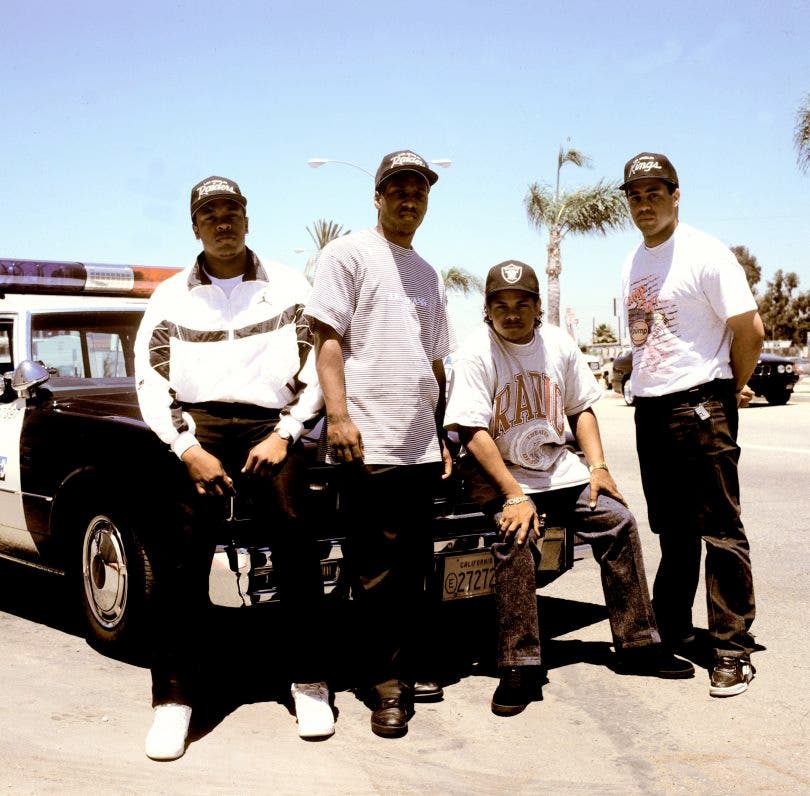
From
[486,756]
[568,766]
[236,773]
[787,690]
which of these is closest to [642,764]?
[568,766]

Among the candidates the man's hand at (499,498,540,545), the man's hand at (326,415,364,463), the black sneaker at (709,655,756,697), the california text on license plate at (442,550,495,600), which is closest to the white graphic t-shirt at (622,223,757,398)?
the man's hand at (499,498,540,545)

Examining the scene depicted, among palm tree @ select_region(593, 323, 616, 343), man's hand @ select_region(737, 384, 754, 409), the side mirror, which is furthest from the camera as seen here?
palm tree @ select_region(593, 323, 616, 343)

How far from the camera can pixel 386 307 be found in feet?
12.1

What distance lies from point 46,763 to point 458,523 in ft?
5.92

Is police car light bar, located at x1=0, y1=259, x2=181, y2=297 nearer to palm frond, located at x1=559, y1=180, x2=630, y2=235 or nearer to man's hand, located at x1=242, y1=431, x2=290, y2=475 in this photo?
man's hand, located at x1=242, y1=431, x2=290, y2=475

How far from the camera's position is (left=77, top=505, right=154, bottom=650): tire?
13.3 feet

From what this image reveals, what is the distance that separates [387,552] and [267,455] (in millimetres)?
582

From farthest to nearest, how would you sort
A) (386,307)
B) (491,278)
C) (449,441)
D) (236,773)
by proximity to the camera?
(449,441), (491,278), (386,307), (236,773)

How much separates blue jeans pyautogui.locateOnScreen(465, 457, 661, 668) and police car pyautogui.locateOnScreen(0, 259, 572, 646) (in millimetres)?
186

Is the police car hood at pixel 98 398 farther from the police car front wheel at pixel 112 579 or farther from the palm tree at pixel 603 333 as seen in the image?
the palm tree at pixel 603 333

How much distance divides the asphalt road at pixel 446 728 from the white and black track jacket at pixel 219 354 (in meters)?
0.86

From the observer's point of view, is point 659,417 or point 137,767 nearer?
point 137,767

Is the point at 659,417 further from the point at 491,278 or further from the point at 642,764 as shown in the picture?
the point at 642,764

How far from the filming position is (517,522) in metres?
3.78
